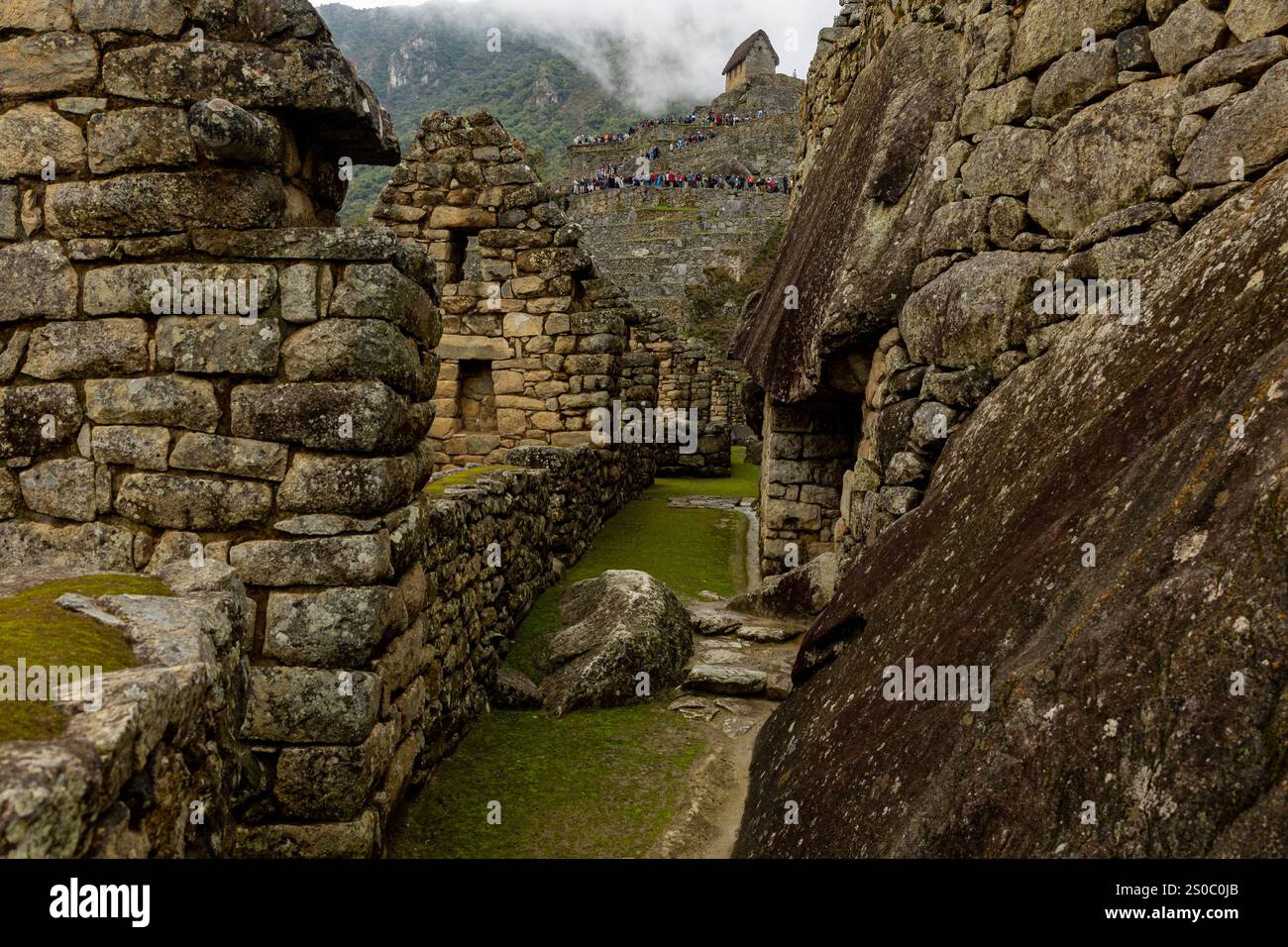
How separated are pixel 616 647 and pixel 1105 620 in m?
4.39

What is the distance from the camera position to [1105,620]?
8.38 ft

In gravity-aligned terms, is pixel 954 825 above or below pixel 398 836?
above

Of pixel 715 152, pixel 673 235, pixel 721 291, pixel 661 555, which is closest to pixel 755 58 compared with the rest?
pixel 715 152

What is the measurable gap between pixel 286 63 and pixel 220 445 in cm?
188

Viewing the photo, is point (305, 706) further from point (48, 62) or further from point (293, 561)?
point (48, 62)

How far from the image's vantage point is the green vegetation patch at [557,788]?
4426mm

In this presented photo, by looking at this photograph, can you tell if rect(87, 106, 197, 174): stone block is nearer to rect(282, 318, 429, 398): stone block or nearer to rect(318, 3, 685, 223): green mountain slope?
rect(282, 318, 429, 398): stone block

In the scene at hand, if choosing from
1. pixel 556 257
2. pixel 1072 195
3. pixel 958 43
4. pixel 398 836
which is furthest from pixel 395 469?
pixel 556 257

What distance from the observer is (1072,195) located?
15.7 feet

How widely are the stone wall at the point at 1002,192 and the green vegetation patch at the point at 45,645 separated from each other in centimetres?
425

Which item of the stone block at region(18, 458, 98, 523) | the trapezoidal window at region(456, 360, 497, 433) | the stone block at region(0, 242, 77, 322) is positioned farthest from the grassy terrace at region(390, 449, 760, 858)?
the trapezoidal window at region(456, 360, 497, 433)

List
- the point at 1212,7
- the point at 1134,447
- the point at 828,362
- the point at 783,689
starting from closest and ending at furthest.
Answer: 1. the point at 1134,447
2. the point at 1212,7
3. the point at 783,689
4. the point at 828,362

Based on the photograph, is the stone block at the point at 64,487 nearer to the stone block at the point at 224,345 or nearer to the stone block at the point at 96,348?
the stone block at the point at 96,348
